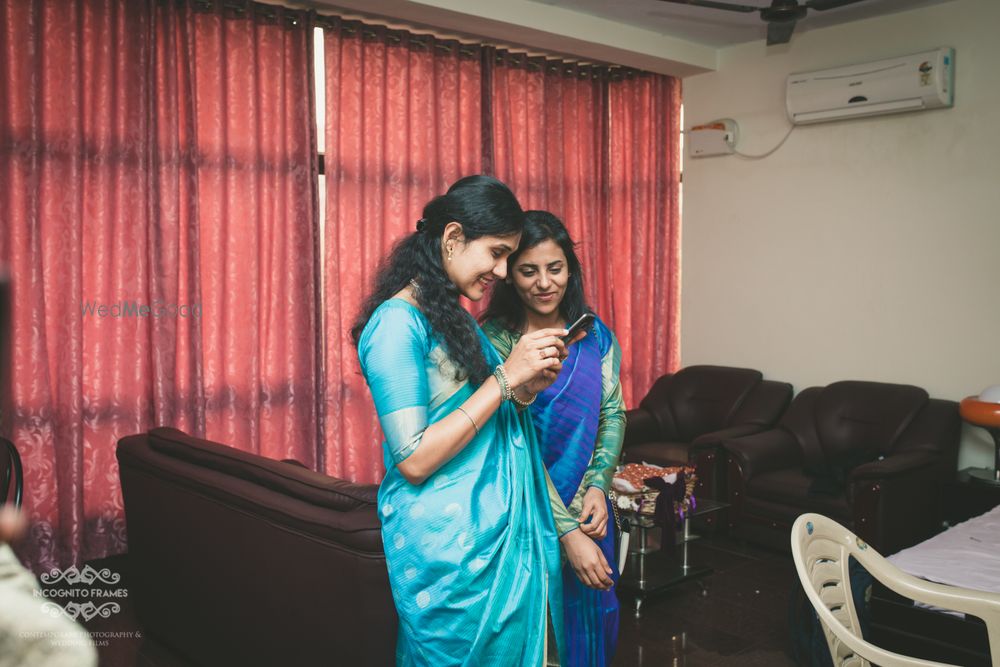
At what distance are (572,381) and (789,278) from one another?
11.4 feet

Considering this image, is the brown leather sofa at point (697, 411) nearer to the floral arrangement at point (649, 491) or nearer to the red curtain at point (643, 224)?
the red curtain at point (643, 224)

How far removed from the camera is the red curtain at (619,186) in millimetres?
5172

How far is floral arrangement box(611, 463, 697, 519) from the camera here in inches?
136

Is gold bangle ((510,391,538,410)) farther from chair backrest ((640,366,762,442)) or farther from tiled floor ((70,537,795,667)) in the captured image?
chair backrest ((640,366,762,442))

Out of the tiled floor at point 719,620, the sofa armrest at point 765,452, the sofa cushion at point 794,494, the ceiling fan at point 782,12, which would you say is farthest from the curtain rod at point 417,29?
the tiled floor at point 719,620

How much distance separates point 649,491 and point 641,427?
5.34 ft

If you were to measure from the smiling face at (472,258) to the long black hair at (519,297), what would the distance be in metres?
0.48

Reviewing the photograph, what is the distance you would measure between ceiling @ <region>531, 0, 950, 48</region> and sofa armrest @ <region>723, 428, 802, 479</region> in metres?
2.22

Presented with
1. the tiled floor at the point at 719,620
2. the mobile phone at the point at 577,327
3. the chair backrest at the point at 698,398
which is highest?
the mobile phone at the point at 577,327

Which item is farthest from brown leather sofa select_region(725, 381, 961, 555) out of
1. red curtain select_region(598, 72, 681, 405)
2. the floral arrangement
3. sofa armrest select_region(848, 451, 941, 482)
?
red curtain select_region(598, 72, 681, 405)

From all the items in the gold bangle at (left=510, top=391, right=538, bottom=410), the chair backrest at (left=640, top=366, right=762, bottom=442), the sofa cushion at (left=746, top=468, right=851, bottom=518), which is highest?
the gold bangle at (left=510, top=391, right=538, bottom=410)

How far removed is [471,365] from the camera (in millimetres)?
1479

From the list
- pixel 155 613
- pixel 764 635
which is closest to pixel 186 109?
pixel 155 613

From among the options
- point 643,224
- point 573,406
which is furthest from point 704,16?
point 573,406
